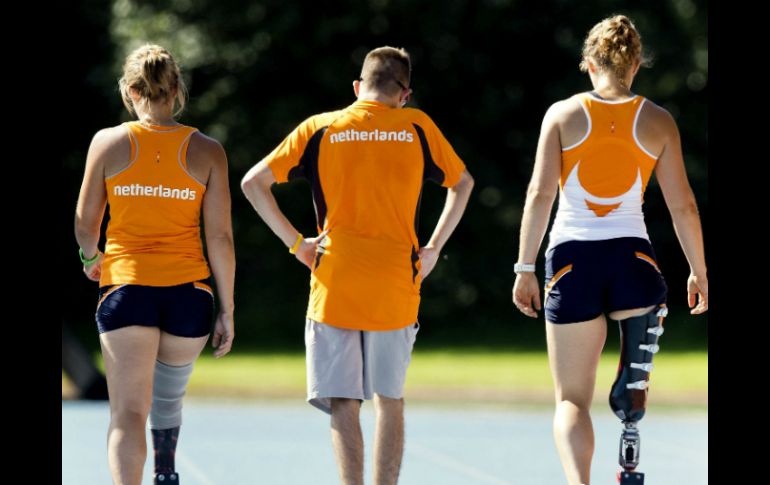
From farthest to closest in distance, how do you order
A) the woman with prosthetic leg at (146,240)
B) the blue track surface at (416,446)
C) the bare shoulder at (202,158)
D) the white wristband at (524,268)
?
the blue track surface at (416,446)
the white wristband at (524,268)
the bare shoulder at (202,158)
the woman with prosthetic leg at (146,240)

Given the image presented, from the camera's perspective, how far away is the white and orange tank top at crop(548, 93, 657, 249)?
217 inches

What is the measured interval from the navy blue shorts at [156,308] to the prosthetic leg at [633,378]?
1836 millimetres

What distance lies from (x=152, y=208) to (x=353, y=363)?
115 centimetres

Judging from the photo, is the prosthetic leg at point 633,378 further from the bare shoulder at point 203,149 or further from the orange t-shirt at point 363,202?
the bare shoulder at point 203,149

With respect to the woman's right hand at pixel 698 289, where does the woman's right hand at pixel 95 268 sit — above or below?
above

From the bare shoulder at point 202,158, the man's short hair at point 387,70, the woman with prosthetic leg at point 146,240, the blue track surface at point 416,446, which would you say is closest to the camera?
the woman with prosthetic leg at point 146,240

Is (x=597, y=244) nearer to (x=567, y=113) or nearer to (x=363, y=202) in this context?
(x=567, y=113)

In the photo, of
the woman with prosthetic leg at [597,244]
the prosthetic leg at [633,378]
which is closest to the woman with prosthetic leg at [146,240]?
the woman with prosthetic leg at [597,244]

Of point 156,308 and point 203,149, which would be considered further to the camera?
point 203,149

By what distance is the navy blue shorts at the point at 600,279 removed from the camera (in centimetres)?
549

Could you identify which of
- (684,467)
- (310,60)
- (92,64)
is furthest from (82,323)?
(684,467)

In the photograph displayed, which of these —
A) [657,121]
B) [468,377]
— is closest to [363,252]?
[657,121]

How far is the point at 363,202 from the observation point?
18.8 ft

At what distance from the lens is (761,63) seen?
500cm
